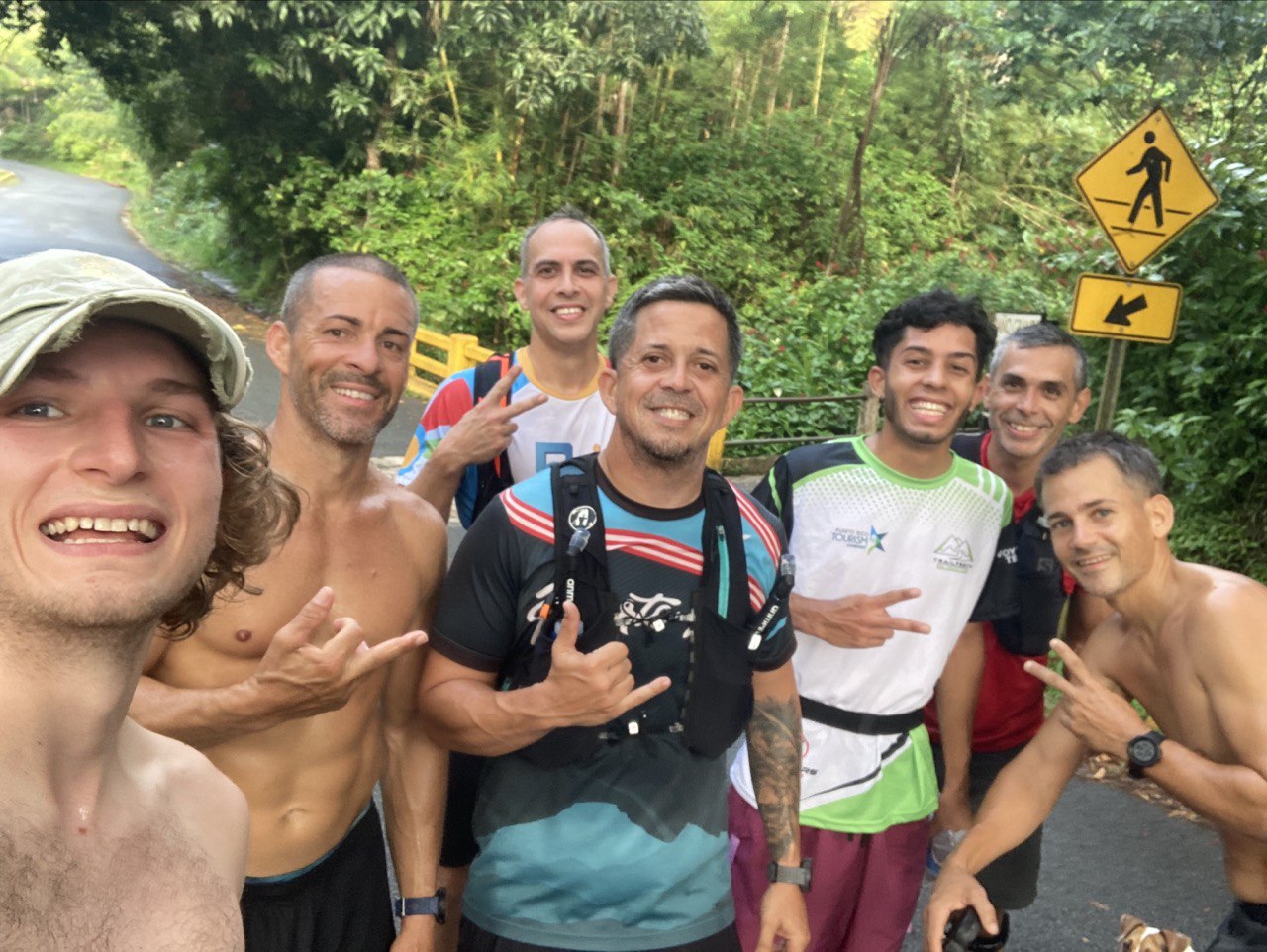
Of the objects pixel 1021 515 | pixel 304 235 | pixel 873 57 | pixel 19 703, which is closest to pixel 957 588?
pixel 1021 515

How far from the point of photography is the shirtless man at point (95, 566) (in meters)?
1.23

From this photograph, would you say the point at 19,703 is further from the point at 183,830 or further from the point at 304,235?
the point at 304,235

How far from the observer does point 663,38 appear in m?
15.9

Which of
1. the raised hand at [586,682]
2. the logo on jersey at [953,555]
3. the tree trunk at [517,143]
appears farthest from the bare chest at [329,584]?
the tree trunk at [517,143]

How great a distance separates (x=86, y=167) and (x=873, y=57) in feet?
133

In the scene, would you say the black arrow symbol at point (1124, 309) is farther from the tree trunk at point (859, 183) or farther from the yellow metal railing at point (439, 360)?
the tree trunk at point (859, 183)

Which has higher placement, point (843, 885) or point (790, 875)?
point (790, 875)

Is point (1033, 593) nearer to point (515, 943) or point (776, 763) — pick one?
point (776, 763)

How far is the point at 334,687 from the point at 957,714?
2.01m

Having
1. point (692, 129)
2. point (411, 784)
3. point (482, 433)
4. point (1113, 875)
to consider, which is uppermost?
point (692, 129)

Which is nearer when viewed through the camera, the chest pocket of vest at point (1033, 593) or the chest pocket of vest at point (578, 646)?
the chest pocket of vest at point (578, 646)

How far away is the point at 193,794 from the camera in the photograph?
1.56 meters

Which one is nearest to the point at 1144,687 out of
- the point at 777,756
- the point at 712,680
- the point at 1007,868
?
the point at 1007,868

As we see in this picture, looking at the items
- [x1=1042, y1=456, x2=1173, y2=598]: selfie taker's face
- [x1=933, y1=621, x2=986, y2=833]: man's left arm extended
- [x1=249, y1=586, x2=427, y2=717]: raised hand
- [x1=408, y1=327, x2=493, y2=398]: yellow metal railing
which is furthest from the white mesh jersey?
[x1=408, y1=327, x2=493, y2=398]: yellow metal railing
